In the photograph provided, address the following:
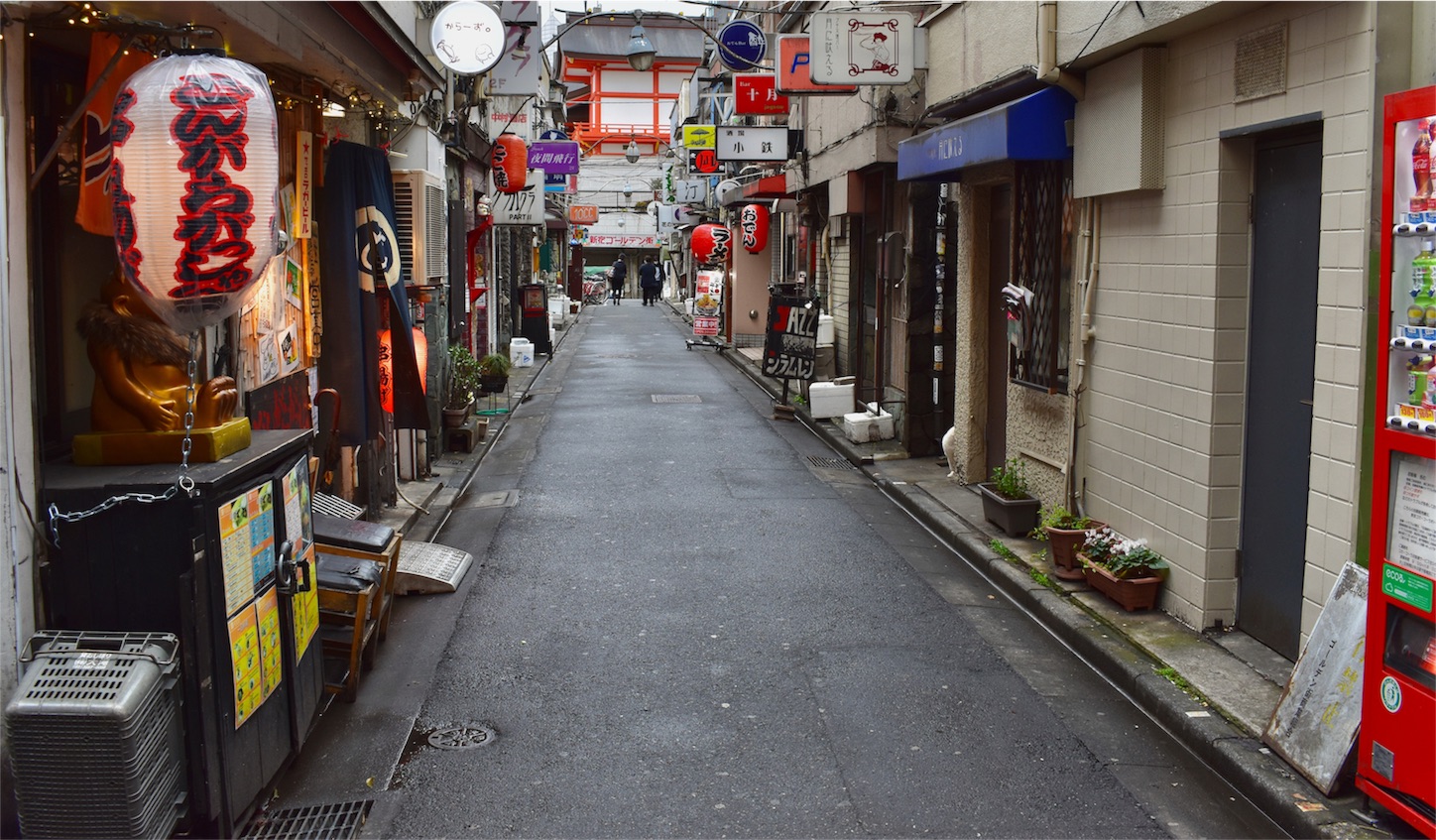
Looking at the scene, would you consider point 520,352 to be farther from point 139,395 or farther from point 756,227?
point 139,395

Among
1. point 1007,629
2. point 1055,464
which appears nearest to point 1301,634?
point 1007,629

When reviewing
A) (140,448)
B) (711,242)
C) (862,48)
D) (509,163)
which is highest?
(862,48)

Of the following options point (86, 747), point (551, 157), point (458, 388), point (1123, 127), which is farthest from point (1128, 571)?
point (551, 157)

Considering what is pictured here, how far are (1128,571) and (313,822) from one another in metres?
5.24

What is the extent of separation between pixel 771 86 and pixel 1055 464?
1274cm

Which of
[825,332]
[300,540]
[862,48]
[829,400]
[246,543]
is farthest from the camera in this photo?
[825,332]

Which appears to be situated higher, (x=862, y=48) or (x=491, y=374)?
(x=862, y=48)

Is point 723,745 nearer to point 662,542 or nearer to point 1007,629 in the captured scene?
point 1007,629

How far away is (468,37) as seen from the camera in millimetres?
12562

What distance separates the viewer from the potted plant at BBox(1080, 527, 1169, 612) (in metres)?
7.98

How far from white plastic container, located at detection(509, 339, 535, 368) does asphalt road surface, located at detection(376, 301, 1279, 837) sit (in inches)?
497

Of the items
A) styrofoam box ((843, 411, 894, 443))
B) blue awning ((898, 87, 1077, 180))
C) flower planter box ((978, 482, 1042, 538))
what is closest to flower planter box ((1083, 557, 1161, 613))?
flower planter box ((978, 482, 1042, 538))

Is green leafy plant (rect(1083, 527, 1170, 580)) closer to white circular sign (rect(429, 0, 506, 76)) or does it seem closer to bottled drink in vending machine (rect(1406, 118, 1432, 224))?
bottled drink in vending machine (rect(1406, 118, 1432, 224))

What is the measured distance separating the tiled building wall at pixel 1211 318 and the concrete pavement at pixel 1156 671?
0.42 meters
